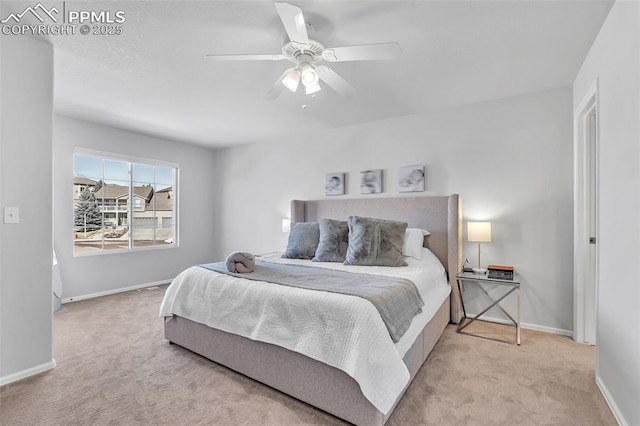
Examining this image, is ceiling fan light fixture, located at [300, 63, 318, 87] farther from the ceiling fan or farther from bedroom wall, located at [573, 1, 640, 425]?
bedroom wall, located at [573, 1, 640, 425]

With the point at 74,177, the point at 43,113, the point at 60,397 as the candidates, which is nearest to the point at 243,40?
the point at 43,113

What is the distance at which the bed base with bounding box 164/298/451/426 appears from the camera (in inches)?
64.9

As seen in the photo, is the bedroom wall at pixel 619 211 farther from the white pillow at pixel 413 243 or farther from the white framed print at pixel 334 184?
the white framed print at pixel 334 184

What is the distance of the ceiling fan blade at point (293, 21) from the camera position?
1.49m

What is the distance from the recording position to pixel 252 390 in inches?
79.6

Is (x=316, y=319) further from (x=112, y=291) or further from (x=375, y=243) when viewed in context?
(x=112, y=291)

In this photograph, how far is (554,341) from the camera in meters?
2.81

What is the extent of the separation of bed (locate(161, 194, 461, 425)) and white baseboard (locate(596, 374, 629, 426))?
107cm

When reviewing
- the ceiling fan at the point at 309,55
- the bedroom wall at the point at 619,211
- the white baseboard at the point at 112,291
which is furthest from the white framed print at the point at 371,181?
the white baseboard at the point at 112,291

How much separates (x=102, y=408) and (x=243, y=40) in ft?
8.53

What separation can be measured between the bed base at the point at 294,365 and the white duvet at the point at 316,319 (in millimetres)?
85

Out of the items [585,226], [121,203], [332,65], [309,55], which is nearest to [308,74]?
[309,55]

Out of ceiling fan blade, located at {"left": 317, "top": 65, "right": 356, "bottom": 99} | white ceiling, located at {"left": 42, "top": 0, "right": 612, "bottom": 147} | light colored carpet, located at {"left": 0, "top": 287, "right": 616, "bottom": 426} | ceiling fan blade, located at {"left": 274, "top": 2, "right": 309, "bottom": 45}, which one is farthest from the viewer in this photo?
ceiling fan blade, located at {"left": 317, "top": 65, "right": 356, "bottom": 99}

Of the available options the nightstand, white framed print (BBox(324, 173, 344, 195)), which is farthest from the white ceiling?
the nightstand
